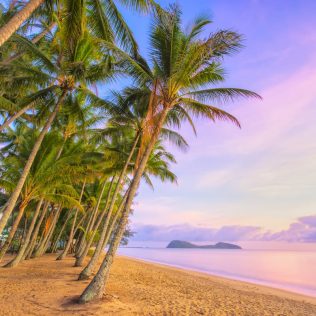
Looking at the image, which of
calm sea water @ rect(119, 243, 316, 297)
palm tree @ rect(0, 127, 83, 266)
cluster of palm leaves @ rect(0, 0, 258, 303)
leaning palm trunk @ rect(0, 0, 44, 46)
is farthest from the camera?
calm sea water @ rect(119, 243, 316, 297)

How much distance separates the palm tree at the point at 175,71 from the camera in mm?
7582

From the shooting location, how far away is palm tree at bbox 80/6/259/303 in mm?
7582

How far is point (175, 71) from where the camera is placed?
8062 millimetres

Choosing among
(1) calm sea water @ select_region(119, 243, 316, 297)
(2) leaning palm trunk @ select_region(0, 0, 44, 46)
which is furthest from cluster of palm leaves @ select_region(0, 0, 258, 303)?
(1) calm sea water @ select_region(119, 243, 316, 297)

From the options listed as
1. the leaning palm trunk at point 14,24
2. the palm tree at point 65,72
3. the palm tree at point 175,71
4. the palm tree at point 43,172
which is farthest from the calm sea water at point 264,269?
the leaning palm trunk at point 14,24

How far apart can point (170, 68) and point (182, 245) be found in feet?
614

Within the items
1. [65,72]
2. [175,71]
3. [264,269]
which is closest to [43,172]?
[65,72]

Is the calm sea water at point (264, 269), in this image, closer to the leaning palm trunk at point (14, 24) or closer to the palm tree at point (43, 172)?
the palm tree at point (43, 172)

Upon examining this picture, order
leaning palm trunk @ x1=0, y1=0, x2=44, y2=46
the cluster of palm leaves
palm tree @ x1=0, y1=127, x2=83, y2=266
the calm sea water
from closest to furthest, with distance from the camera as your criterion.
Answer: leaning palm trunk @ x1=0, y1=0, x2=44, y2=46, the cluster of palm leaves, palm tree @ x1=0, y1=127, x2=83, y2=266, the calm sea water

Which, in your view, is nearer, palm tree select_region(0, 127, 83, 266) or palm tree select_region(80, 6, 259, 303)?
palm tree select_region(80, 6, 259, 303)

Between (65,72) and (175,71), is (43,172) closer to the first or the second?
(65,72)

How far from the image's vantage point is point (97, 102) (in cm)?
1112

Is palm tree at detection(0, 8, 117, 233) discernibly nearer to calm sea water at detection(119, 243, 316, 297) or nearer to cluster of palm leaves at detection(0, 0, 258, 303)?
cluster of palm leaves at detection(0, 0, 258, 303)

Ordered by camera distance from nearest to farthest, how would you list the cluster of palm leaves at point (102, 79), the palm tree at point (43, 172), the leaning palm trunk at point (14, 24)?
the leaning palm trunk at point (14, 24), the cluster of palm leaves at point (102, 79), the palm tree at point (43, 172)
